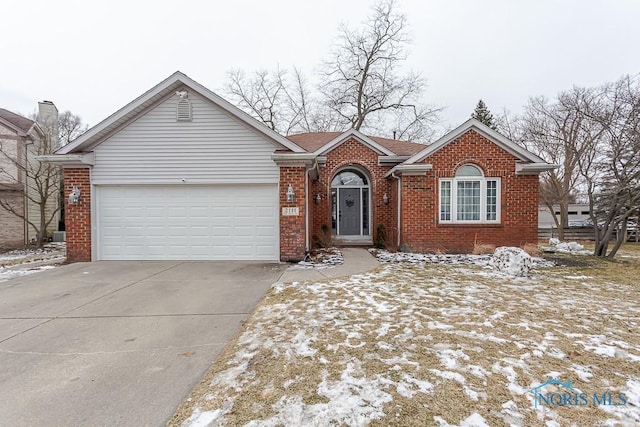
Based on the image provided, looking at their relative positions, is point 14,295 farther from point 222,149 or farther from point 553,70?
point 553,70

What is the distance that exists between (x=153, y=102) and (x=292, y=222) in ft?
17.1

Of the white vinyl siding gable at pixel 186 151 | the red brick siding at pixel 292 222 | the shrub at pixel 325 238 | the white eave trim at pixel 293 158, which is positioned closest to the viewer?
the white eave trim at pixel 293 158

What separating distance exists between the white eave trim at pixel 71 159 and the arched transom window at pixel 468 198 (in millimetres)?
10616

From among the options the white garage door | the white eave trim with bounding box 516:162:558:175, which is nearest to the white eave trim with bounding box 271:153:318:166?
the white garage door

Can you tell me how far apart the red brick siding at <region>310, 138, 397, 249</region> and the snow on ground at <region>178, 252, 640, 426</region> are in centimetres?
677

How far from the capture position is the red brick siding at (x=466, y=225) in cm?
1013

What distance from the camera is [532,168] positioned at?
388 inches

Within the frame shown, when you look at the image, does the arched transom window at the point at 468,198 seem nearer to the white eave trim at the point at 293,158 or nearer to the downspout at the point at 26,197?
the white eave trim at the point at 293,158

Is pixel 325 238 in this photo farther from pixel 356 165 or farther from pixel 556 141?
pixel 556 141

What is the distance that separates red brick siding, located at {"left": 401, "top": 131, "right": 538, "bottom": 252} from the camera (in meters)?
10.1

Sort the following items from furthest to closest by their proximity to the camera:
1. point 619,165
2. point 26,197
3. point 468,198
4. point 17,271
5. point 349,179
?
point 26,197 < point 349,179 < point 468,198 < point 619,165 < point 17,271

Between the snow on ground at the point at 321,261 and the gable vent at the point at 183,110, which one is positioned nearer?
the snow on ground at the point at 321,261

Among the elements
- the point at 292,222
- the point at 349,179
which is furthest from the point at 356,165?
the point at 292,222

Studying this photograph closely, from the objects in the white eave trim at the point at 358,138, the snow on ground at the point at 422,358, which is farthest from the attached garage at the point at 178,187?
the white eave trim at the point at 358,138
